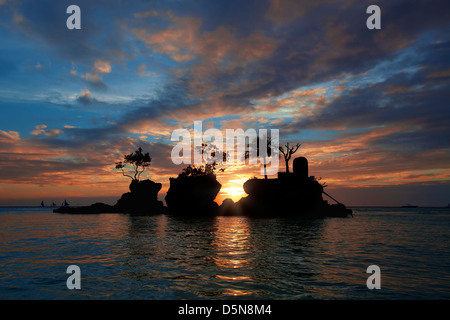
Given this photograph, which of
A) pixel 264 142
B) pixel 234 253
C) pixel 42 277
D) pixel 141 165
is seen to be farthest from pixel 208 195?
pixel 42 277

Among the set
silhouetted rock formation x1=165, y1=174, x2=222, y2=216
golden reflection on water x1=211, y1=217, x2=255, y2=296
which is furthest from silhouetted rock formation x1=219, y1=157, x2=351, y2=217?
golden reflection on water x1=211, y1=217, x2=255, y2=296

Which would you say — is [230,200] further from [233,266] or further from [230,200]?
[233,266]

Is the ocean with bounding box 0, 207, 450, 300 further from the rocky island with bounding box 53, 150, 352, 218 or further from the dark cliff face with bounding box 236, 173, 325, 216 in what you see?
the rocky island with bounding box 53, 150, 352, 218

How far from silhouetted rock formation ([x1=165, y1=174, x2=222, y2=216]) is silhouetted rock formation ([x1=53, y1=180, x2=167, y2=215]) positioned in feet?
61.0

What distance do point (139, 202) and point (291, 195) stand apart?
201ft

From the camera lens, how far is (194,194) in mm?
85000

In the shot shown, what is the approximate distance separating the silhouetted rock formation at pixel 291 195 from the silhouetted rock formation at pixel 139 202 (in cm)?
4611

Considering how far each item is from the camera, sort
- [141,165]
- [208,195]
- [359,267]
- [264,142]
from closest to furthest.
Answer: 1. [359,267]
2. [264,142]
3. [208,195]
4. [141,165]
